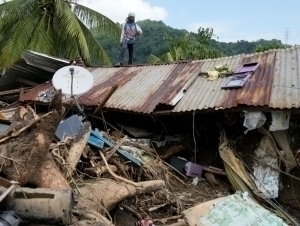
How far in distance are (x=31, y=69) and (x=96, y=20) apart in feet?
16.1

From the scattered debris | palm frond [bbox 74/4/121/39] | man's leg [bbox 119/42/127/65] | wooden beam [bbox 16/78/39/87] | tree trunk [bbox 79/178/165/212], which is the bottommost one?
the scattered debris

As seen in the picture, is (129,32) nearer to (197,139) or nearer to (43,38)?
(43,38)

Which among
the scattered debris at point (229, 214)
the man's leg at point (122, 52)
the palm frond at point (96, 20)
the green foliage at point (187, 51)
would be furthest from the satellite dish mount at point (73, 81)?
the green foliage at point (187, 51)

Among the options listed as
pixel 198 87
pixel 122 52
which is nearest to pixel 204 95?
pixel 198 87

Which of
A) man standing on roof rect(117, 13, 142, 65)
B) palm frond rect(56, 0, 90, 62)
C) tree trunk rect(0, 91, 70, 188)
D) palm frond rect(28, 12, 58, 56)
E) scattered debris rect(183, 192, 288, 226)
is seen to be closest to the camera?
tree trunk rect(0, 91, 70, 188)

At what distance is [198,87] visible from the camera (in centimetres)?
726

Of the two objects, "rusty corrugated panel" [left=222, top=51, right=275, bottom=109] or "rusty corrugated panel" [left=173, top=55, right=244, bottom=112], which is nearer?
"rusty corrugated panel" [left=222, top=51, right=275, bottom=109]

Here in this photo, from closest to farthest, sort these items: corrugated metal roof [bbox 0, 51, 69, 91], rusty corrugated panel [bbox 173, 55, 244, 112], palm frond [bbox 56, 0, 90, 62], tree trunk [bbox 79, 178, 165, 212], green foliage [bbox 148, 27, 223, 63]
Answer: tree trunk [bbox 79, 178, 165, 212]
rusty corrugated panel [bbox 173, 55, 244, 112]
corrugated metal roof [bbox 0, 51, 69, 91]
palm frond [bbox 56, 0, 90, 62]
green foliage [bbox 148, 27, 223, 63]

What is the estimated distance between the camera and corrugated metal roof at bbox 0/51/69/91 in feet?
30.7

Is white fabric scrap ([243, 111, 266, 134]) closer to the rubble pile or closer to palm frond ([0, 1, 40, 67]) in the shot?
the rubble pile

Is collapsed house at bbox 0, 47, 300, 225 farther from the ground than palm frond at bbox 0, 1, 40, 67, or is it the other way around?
palm frond at bbox 0, 1, 40, 67

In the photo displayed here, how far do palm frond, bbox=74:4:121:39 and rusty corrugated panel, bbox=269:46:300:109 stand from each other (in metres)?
7.59

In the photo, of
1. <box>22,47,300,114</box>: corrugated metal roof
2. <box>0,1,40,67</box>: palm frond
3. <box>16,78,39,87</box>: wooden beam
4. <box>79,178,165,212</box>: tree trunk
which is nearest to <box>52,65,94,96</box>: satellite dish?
<box>22,47,300,114</box>: corrugated metal roof

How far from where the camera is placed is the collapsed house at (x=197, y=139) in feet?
16.2
